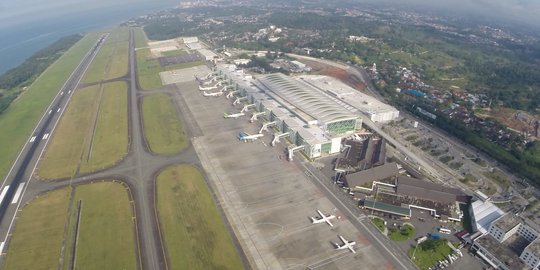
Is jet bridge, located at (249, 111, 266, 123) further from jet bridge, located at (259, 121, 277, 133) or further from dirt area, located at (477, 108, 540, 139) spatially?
dirt area, located at (477, 108, 540, 139)

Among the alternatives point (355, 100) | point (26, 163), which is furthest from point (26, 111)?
point (355, 100)

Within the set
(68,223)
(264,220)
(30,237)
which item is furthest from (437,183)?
(30,237)

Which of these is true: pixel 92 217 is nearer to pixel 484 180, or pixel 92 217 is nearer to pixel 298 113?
pixel 298 113

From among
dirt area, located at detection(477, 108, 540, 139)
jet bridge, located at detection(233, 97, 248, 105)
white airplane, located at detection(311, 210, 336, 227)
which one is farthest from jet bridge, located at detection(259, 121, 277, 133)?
dirt area, located at detection(477, 108, 540, 139)

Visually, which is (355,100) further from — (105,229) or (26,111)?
(26,111)

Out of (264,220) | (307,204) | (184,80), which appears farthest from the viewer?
(184,80)

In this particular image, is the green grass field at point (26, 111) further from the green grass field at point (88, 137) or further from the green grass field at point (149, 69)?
the green grass field at point (149, 69)
